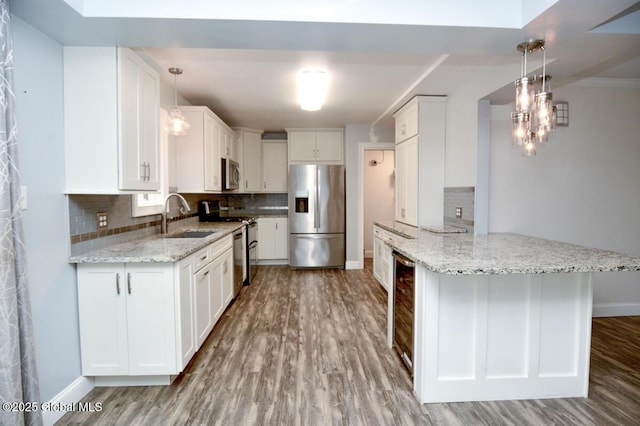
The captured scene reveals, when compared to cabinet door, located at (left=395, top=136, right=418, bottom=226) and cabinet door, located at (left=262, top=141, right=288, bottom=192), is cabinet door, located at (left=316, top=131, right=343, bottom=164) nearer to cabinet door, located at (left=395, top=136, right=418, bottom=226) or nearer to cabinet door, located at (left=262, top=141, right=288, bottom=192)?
cabinet door, located at (left=262, top=141, right=288, bottom=192)

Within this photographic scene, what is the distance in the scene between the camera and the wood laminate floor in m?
1.86

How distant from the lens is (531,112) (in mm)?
1995

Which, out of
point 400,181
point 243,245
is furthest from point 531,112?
point 243,245

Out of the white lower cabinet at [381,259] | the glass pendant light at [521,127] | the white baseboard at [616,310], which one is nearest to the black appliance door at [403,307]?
the glass pendant light at [521,127]

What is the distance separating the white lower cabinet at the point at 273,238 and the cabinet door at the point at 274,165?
582 millimetres

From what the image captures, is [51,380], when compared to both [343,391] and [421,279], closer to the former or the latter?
[343,391]

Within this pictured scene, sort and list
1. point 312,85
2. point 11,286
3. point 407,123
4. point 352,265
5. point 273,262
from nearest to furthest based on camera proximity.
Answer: point 11,286
point 312,85
point 407,123
point 352,265
point 273,262

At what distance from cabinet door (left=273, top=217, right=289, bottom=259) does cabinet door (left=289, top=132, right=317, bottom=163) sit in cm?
105

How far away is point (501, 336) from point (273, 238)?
4.14 m

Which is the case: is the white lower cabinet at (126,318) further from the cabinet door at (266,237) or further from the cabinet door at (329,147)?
the cabinet door at (329,147)

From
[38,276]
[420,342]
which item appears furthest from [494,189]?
[38,276]

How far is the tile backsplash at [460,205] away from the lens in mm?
3125

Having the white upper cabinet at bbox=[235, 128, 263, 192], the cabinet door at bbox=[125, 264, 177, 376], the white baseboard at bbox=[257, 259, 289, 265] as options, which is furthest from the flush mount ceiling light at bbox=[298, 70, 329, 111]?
the white baseboard at bbox=[257, 259, 289, 265]

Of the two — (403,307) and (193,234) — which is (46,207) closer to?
(193,234)
